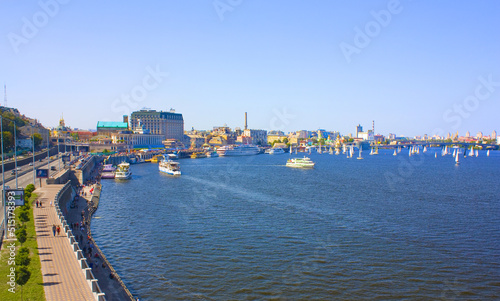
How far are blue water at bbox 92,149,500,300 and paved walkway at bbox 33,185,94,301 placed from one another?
2.95 metres

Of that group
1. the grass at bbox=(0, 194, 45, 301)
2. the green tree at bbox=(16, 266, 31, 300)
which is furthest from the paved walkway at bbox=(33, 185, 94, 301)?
the green tree at bbox=(16, 266, 31, 300)

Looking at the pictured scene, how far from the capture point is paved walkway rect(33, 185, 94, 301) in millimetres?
12211

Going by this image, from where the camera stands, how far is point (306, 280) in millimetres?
17719

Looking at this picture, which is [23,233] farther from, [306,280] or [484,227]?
[484,227]

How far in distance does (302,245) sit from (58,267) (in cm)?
1310

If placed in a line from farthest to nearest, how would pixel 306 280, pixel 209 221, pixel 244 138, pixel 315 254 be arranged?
pixel 244 138 < pixel 209 221 < pixel 315 254 < pixel 306 280

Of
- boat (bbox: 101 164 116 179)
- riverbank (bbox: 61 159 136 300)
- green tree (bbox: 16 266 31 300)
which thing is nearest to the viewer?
green tree (bbox: 16 266 31 300)

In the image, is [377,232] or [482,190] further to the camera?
[482,190]

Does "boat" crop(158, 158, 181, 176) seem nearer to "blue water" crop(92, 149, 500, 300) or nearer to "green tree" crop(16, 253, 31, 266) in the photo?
"blue water" crop(92, 149, 500, 300)

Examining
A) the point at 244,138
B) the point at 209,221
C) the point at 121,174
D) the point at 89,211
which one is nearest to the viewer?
the point at 209,221

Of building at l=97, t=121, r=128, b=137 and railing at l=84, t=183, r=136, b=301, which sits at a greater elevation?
building at l=97, t=121, r=128, b=137

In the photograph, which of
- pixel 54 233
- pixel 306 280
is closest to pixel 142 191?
pixel 54 233

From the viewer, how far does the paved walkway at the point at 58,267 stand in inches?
481

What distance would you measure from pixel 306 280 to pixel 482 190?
124 feet
